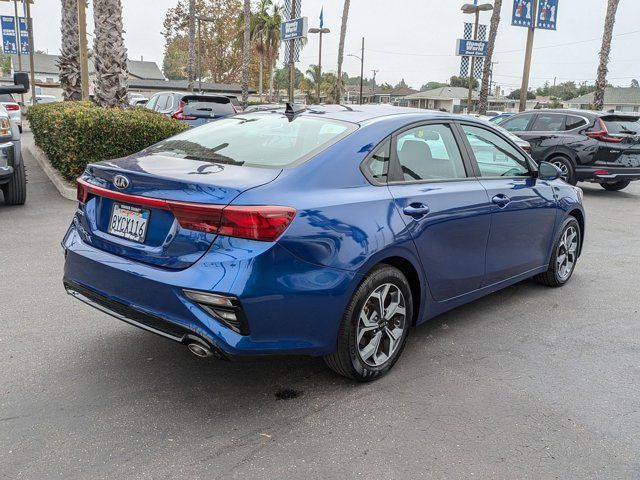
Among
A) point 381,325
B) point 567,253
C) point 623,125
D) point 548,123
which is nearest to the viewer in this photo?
point 381,325

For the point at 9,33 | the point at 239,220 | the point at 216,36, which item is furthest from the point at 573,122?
the point at 216,36

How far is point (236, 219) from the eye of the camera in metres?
2.76

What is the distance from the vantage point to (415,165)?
377cm

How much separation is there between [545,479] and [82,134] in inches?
310

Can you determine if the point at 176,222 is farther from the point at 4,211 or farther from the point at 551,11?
the point at 551,11

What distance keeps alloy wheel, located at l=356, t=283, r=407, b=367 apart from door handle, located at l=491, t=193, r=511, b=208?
3.93 feet

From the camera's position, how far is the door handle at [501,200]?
423 centimetres

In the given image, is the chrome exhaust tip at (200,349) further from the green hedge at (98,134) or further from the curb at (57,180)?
the curb at (57,180)

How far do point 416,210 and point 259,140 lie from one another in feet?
3.50

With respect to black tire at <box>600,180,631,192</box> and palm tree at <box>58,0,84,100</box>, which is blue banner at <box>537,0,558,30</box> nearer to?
black tire at <box>600,180,631,192</box>

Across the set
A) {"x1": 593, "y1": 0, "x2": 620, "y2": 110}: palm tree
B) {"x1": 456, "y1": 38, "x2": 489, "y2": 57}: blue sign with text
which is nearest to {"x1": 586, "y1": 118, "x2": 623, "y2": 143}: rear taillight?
{"x1": 593, "y1": 0, "x2": 620, "y2": 110}: palm tree

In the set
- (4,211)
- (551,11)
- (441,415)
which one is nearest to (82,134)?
(4,211)

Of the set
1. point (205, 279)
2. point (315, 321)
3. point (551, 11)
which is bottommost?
point (315, 321)

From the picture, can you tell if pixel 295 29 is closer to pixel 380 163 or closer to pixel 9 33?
pixel 380 163
